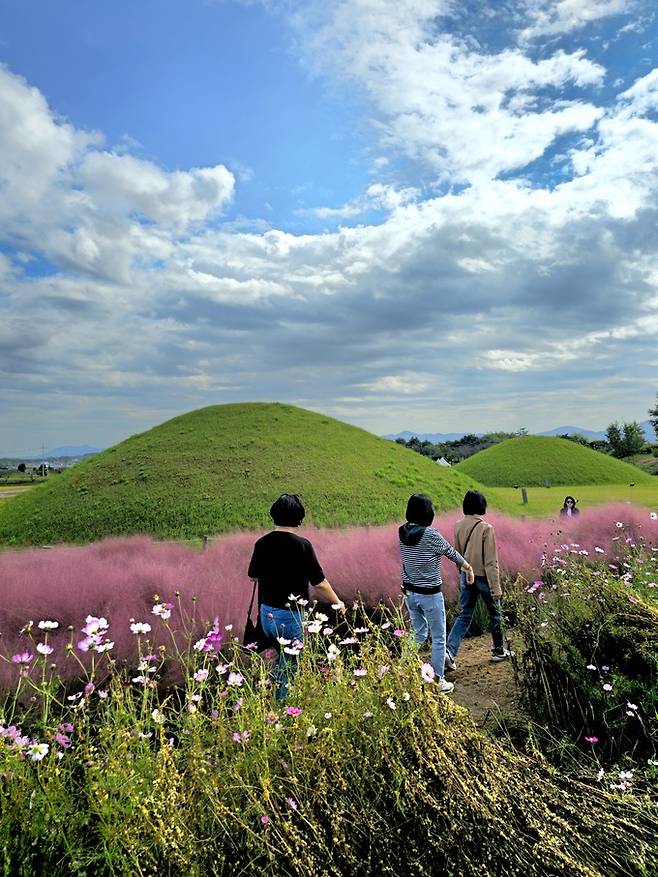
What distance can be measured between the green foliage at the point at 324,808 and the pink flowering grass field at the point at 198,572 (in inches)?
101

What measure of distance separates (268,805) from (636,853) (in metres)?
1.86

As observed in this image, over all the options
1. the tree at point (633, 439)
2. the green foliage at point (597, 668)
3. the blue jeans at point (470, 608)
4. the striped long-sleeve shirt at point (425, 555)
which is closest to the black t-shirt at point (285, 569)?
the striped long-sleeve shirt at point (425, 555)

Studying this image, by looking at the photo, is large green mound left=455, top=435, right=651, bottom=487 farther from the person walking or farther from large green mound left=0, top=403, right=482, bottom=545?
the person walking

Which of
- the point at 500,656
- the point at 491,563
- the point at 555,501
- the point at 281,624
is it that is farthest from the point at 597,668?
the point at 555,501

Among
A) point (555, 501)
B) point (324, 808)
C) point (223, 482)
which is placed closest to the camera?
point (324, 808)

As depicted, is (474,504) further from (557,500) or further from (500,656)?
(557,500)

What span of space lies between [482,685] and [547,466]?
39465 mm

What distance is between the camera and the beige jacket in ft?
22.3

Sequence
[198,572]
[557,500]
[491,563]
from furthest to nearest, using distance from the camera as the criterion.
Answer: [557,500], [198,572], [491,563]

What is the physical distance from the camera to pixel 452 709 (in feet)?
11.4

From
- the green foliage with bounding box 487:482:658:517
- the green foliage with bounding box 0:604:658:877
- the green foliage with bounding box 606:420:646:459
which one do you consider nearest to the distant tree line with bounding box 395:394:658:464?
the green foliage with bounding box 606:420:646:459

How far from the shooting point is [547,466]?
43.1m

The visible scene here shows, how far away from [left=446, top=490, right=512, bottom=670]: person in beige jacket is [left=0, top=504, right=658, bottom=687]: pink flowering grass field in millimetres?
1555

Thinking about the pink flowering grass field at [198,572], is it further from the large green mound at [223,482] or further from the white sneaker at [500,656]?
the large green mound at [223,482]
